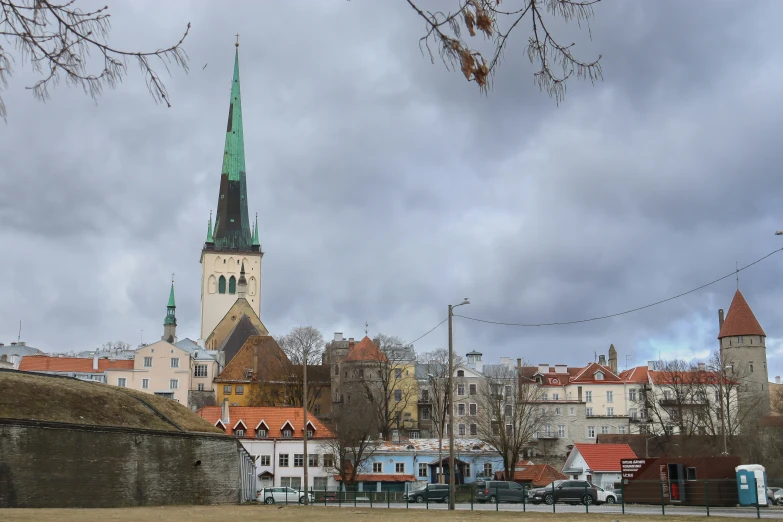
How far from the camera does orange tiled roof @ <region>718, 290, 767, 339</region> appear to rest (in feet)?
353

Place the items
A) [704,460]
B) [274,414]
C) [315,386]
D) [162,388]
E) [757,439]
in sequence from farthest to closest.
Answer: [315,386] → [162,388] → [757,439] → [274,414] → [704,460]

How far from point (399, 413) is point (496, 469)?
15.6 metres

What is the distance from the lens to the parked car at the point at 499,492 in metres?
44.6

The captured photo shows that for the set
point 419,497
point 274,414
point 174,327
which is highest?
point 174,327

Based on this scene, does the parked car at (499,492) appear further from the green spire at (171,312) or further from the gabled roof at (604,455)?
the green spire at (171,312)

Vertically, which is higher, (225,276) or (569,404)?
(225,276)

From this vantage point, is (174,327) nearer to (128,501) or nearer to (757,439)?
(757,439)

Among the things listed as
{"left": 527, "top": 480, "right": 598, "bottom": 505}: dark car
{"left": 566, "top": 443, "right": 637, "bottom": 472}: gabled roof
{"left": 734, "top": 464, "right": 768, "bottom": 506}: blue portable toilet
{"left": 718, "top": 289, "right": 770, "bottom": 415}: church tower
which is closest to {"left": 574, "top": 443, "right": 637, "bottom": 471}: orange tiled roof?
{"left": 566, "top": 443, "right": 637, "bottom": 472}: gabled roof

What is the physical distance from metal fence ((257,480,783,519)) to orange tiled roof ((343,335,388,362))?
36.7 meters

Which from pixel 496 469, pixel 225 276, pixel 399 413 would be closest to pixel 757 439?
pixel 496 469

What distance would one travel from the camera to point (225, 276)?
5413 inches

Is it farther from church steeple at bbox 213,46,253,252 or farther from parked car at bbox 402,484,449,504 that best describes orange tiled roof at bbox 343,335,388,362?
church steeple at bbox 213,46,253,252

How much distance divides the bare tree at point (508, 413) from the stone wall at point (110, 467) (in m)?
27.8

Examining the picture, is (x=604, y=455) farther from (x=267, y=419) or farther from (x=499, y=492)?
(x=267, y=419)
